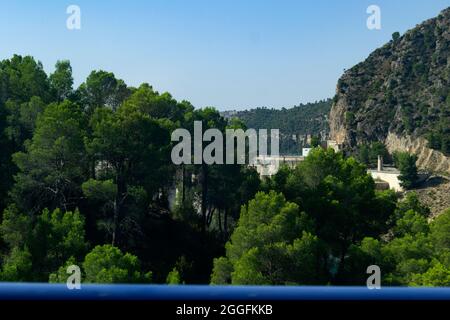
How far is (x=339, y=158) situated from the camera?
17.0 meters

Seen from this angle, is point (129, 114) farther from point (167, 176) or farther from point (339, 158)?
point (339, 158)

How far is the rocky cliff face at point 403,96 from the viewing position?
58.4m

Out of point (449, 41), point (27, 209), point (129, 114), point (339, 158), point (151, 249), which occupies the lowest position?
point (151, 249)

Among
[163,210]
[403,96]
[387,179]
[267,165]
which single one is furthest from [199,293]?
[403,96]

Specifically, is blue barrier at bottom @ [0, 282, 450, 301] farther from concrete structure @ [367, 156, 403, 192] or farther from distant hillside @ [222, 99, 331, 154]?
→ distant hillside @ [222, 99, 331, 154]

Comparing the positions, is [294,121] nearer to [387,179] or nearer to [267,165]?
[387,179]

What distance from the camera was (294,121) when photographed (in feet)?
339

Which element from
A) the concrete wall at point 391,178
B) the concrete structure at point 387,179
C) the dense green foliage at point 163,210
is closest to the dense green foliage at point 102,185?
the dense green foliage at point 163,210

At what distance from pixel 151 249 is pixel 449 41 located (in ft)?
203

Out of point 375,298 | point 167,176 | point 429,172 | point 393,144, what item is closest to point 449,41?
point 393,144

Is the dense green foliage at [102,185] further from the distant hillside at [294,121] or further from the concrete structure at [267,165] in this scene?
the distant hillside at [294,121]

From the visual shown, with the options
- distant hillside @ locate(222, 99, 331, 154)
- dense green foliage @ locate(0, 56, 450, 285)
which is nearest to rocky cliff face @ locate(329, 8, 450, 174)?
distant hillside @ locate(222, 99, 331, 154)

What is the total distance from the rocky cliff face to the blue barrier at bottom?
178 ft

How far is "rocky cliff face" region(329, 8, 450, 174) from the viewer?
58.4 m
